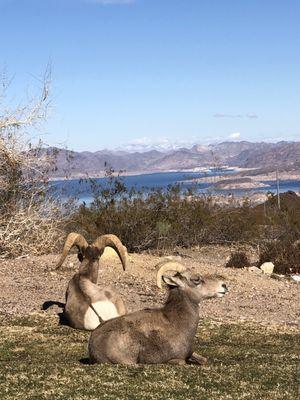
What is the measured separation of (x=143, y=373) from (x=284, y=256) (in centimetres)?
1931

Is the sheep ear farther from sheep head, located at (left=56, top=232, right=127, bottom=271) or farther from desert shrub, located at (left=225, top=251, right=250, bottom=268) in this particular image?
desert shrub, located at (left=225, top=251, right=250, bottom=268)

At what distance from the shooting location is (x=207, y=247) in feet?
119

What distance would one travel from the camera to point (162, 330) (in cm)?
1098

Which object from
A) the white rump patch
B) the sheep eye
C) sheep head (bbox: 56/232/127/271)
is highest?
sheep head (bbox: 56/232/127/271)

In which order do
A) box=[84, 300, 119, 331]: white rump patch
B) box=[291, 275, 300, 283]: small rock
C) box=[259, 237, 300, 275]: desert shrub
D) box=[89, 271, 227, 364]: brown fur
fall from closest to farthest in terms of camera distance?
box=[89, 271, 227, 364]: brown fur, box=[84, 300, 119, 331]: white rump patch, box=[291, 275, 300, 283]: small rock, box=[259, 237, 300, 275]: desert shrub

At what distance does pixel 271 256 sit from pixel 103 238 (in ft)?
48.0

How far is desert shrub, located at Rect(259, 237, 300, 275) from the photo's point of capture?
89.7ft

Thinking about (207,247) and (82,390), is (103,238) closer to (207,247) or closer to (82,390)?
(82,390)

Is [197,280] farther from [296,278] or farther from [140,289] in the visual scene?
[296,278]

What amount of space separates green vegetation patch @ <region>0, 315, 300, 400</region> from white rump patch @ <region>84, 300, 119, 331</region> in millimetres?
289

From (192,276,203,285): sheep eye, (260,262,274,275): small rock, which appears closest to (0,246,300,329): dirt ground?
(260,262,274,275): small rock

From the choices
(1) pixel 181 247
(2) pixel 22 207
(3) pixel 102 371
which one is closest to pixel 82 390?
(3) pixel 102 371

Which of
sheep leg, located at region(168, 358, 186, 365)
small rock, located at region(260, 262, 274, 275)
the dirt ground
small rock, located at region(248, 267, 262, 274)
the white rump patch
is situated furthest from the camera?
small rock, located at region(260, 262, 274, 275)

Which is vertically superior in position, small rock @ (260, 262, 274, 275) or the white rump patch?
the white rump patch
